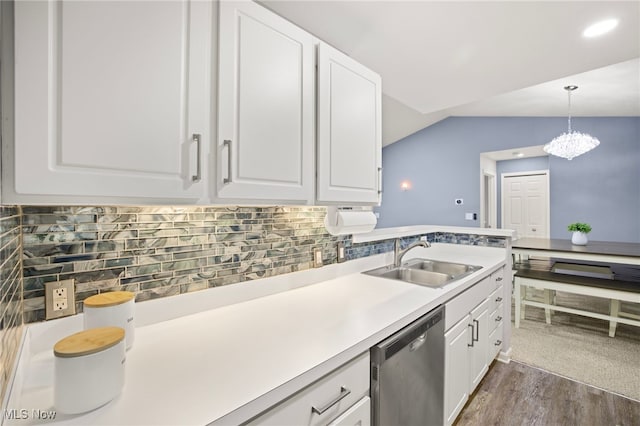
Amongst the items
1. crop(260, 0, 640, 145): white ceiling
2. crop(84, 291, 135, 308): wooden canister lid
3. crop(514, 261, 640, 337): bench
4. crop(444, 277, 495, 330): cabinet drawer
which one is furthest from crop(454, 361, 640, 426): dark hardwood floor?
crop(260, 0, 640, 145): white ceiling

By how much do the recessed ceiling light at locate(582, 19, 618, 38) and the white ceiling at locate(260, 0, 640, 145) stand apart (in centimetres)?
4

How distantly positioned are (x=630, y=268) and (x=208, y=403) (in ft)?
16.0

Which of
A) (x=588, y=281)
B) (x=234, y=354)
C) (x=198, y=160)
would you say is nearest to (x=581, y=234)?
(x=588, y=281)

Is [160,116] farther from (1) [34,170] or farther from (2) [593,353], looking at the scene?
(2) [593,353]

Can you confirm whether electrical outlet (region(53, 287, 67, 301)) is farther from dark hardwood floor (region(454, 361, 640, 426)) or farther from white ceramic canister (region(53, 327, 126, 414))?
dark hardwood floor (region(454, 361, 640, 426))

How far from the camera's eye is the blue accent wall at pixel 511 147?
4.35m

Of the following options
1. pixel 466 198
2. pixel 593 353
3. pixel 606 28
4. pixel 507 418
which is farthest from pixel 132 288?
pixel 466 198

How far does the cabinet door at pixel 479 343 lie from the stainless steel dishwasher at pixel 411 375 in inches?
20.9

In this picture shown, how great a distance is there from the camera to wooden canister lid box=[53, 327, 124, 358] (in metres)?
0.65

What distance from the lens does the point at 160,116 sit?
87 cm

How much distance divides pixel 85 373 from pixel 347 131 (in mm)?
1321

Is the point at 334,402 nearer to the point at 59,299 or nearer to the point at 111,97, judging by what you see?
the point at 59,299

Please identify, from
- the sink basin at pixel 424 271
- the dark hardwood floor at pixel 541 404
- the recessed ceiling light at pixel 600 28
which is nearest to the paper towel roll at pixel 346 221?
the sink basin at pixel 424 271

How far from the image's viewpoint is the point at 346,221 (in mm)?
1608
